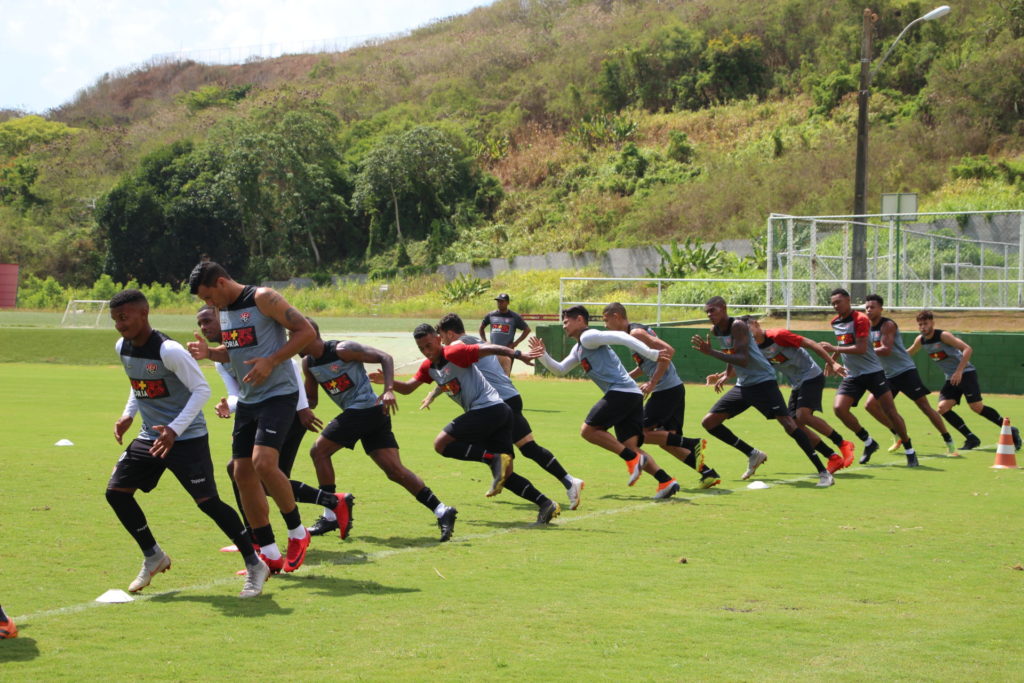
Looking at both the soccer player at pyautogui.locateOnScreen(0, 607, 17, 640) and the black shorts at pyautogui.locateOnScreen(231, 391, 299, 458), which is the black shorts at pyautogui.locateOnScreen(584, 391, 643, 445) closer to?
the black shorts at pyautogui.locateOnScreen(231, 391, 299, 458)

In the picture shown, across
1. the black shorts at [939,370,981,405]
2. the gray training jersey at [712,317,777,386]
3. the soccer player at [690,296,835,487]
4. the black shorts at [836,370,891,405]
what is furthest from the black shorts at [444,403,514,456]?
the black shorts at [939,370,981,405]

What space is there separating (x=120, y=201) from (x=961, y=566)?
7133 centimetres

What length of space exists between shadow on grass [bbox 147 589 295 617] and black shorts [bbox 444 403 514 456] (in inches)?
106

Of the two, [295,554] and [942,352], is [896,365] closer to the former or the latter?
[942,352]

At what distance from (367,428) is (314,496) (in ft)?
2.13

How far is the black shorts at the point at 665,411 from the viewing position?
1127cm

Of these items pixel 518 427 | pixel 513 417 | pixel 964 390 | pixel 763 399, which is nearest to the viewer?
pixel 513 417

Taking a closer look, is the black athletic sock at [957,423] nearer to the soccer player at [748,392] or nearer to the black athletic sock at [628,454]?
the soccer player at [748,392]

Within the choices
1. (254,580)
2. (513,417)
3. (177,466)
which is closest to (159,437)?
(177,466)

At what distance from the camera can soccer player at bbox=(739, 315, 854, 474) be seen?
12.3 m

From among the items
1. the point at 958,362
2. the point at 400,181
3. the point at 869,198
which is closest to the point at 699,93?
the point at 400,181

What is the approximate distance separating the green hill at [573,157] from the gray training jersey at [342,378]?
34822mm

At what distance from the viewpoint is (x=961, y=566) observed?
7.63 meters

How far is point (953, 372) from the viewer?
15508 mm
